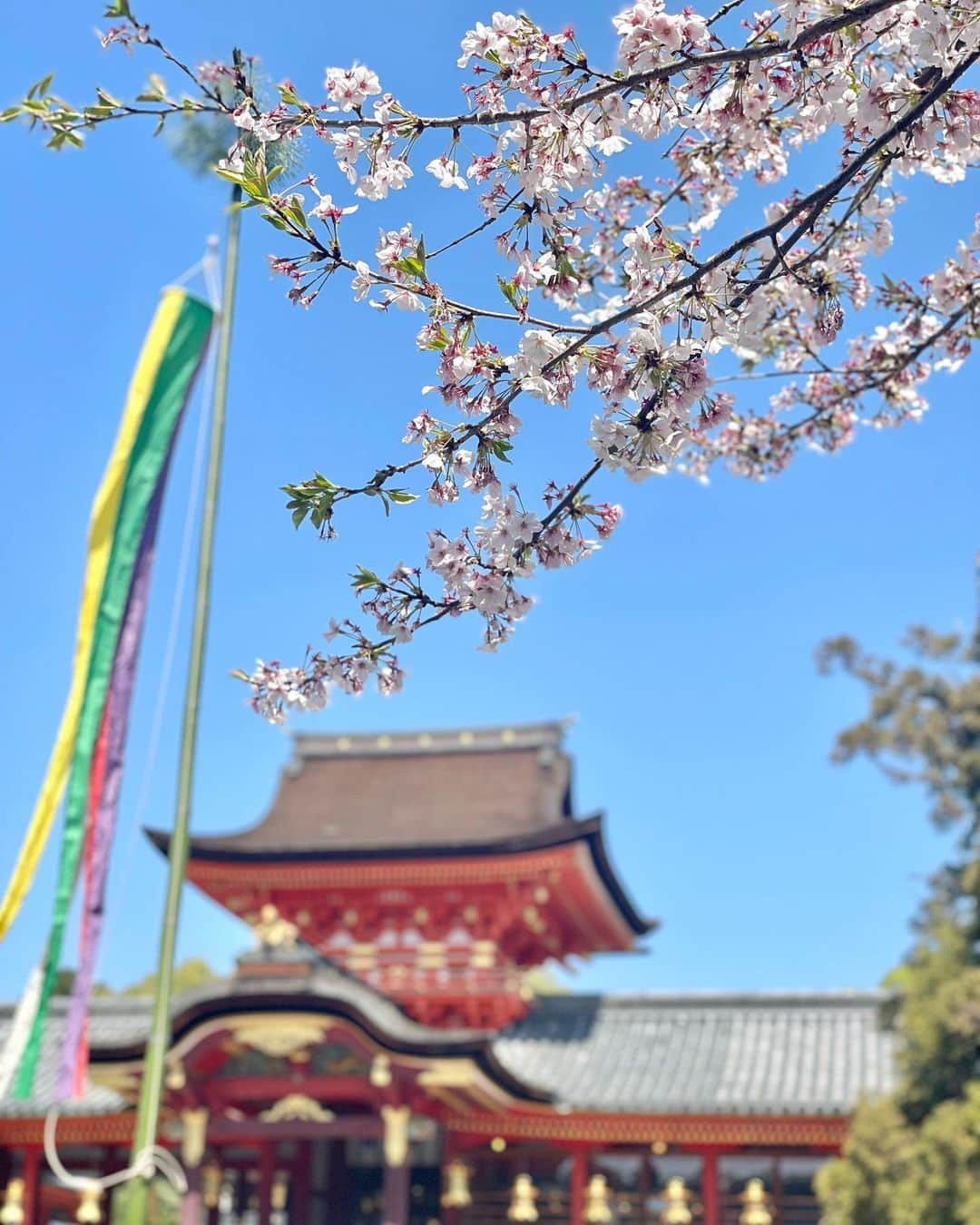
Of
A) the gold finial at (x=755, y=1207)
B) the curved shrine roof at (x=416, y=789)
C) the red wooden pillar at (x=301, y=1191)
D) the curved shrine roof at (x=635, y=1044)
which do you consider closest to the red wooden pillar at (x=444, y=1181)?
the curved shrine roof at (x=635, y=1044)

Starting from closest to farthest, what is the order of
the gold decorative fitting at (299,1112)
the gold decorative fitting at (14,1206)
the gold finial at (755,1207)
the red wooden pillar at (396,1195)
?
1. the red wooden pillar at (396,1195)
2. the gold decorative fitting at (299,1112)
3. the gold finial at (755,1207)
4. the gold decorative fitting at (14,1206)

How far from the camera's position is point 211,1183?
15922 mm

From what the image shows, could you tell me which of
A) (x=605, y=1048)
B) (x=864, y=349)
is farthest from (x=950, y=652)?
(x=864, y=349)

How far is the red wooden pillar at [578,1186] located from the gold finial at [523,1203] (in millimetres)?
400

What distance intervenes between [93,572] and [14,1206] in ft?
26.7

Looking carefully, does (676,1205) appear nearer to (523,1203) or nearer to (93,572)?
(523,1203)

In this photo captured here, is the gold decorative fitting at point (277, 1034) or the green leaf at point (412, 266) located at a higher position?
the gold decorative fitting at point (277, 1034)

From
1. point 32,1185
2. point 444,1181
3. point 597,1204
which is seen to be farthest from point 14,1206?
point 597,1204

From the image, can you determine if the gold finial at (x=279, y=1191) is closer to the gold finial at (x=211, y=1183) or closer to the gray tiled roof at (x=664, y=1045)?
the gold finial at (x=211, y=1183)

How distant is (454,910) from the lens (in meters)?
17.2

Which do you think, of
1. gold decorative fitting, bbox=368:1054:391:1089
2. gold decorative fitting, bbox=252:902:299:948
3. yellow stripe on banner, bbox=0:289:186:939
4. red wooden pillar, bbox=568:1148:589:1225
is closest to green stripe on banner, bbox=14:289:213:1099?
yellow stripe on banner, bbox=0:289:186:939

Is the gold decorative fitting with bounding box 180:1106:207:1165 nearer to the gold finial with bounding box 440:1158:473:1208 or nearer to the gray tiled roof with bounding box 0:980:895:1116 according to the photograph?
the gray tiled roof with bounding box 0:980:895:1116

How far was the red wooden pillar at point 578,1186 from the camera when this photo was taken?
1477cm

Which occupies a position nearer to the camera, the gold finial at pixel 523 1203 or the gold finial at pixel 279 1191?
the gold finial at pixel 523 1203
